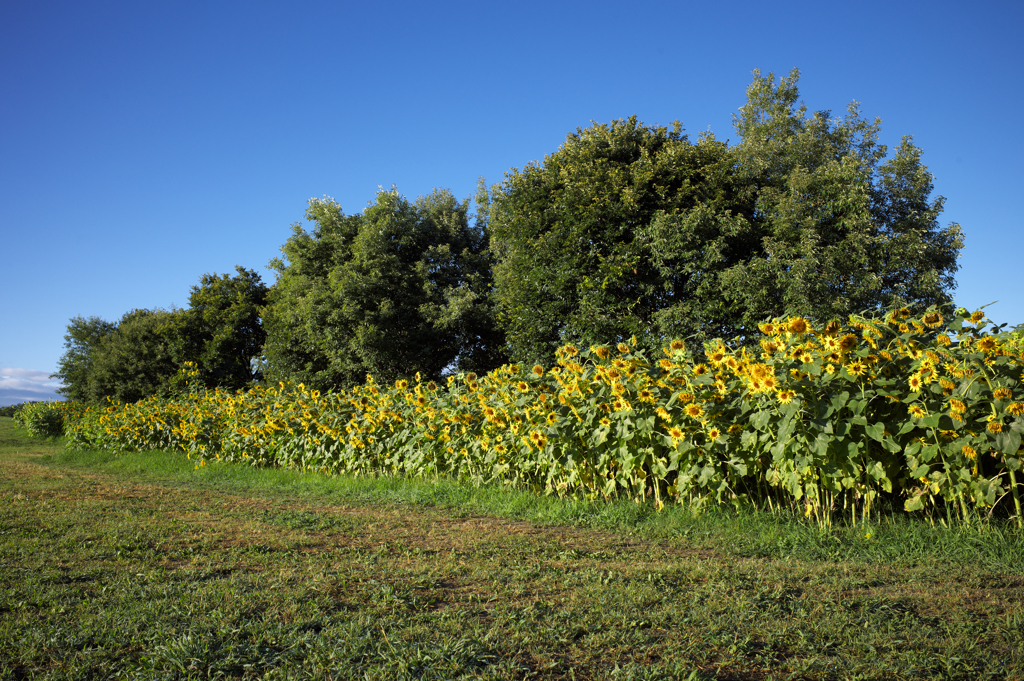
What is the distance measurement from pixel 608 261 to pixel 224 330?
14532 mm

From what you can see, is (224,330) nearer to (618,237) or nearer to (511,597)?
(618,237)

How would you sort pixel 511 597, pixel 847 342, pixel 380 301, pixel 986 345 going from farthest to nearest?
pixel 380 301
pixel 847 342
pixel 986 345
pixel 511 597

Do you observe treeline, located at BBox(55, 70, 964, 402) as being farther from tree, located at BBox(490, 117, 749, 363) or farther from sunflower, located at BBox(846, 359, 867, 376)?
sunflower, located at BBox(846, 359, 867, 376)

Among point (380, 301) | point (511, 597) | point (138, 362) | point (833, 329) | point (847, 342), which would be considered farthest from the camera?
point (138, 362)

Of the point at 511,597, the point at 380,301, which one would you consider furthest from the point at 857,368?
the point at 380,301

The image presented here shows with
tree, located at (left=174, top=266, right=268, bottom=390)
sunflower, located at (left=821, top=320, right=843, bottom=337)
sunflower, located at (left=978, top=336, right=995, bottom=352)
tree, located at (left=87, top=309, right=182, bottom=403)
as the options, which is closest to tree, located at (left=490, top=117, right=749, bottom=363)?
sunflower, located at (left=821, top=320, right=843, bottom=337)

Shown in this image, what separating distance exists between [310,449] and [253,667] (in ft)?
18.7

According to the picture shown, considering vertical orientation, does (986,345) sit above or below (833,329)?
below

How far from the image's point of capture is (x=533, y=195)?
45.1ft

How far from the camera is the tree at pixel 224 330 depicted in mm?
20062

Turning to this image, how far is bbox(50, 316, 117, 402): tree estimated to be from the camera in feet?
72.4

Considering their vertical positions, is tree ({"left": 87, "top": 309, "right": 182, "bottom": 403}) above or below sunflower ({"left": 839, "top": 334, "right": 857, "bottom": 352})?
above

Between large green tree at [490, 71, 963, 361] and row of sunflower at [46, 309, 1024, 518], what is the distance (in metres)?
6.74

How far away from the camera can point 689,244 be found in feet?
38.8
